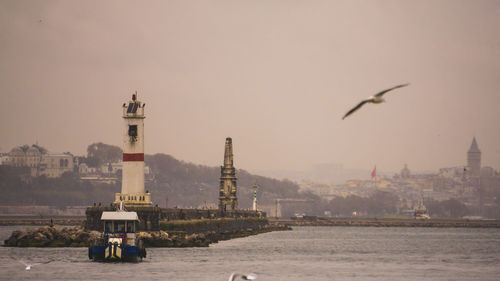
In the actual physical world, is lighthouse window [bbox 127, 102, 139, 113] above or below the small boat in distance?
above

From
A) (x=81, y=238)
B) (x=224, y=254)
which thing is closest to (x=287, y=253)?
(x=224, y=254)

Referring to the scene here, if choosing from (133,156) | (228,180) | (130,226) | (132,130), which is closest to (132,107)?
(132,130)

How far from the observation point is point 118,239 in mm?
57094

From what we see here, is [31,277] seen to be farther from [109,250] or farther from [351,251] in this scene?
[351,251]

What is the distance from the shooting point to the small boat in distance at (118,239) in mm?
56656

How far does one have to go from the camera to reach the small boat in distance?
56656mm

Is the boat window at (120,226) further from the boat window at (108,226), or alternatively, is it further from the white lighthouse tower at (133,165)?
the white lighthouse tower at (133,165)

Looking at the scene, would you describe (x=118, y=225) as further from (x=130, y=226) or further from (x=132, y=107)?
(x=132, y=107)

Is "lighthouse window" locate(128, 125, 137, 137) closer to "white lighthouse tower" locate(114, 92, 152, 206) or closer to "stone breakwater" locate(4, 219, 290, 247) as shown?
"white lighthouse tower" locate(114, 92, 152, 206)

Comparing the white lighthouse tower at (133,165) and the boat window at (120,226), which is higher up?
→ the white lighthouse tower at (133,165)

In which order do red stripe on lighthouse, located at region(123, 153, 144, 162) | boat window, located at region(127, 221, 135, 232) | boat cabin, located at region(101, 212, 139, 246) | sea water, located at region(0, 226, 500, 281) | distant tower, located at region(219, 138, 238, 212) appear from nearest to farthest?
sea water, located at region(0, 226, 500, 281)
boat cabin, located at region(101, 212, 139, 246)
boat window, located at region(127, 221, 135, 232)
red stripe on lighthouse, located at region(123, 153, 144, 162)
distant tower, located at region(219, 138, 238, 212)

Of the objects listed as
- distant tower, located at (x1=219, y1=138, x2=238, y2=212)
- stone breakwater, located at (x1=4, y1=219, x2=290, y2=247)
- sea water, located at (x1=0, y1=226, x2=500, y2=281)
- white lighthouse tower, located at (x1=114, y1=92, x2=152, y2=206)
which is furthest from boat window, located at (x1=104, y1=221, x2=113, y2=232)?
distant tower, located at (x1=219, y1=138, x2=238, y2=212)

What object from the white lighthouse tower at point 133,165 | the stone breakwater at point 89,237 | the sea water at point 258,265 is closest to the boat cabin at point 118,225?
the sea water at point 258,265

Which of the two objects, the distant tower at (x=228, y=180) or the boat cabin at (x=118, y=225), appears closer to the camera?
the boat cabin at (x=118, y=225)
